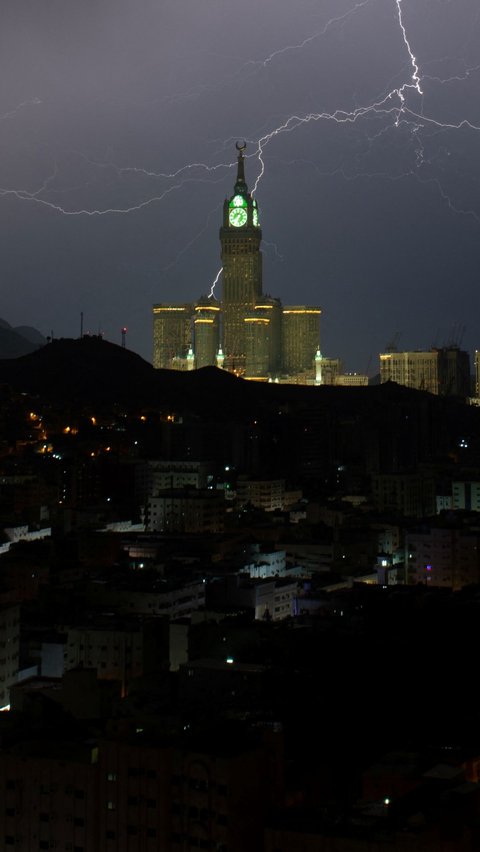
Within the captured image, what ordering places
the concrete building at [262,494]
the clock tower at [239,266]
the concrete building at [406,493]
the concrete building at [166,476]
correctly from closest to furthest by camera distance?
the concrete building at [406,493] < the concrete building at [262,494] < the concrete building at [166,476] < the clock tower at [239,266]

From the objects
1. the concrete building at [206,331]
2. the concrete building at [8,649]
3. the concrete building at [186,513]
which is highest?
the concrete building at [206,331]

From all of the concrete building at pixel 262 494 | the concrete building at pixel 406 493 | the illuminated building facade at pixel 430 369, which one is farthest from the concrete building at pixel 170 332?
the concrete building at pixel 406 493

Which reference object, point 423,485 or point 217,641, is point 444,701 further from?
point 423,485

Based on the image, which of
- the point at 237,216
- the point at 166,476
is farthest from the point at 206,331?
the point at 166,476

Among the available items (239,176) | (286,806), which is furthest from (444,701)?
(239,176)

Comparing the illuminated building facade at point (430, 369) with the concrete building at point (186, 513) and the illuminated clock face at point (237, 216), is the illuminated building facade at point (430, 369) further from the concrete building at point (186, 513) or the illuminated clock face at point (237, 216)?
the concrete building at point (186, 513)

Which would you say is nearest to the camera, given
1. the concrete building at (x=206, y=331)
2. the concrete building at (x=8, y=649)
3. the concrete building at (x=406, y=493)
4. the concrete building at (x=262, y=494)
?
the concrete building at (x=8, y=649)

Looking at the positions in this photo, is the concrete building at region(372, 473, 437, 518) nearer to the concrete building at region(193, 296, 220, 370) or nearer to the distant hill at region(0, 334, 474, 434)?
the distant hill at region(0, 334, 474, 434)

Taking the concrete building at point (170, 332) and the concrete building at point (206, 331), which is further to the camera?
the concrete building at point (170, 332)
